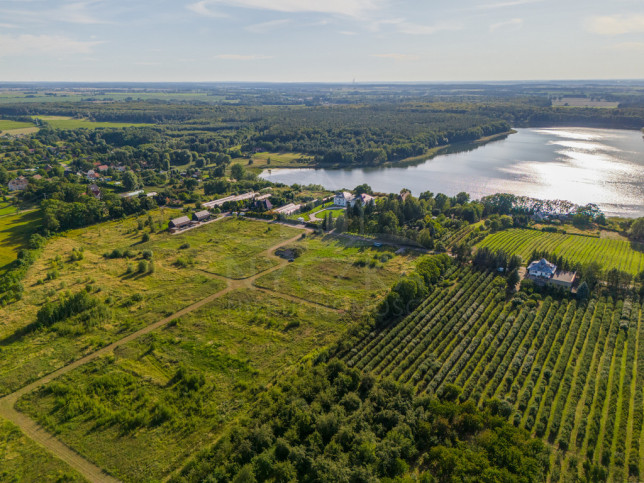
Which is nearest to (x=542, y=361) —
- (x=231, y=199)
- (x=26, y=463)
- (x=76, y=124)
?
(x=26, y=463)

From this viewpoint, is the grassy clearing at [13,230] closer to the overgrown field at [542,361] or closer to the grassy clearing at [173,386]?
the grassy clearing at [173,386]

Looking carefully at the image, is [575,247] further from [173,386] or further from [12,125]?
[12,125]

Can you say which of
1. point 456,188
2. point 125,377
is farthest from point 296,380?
point 456,188

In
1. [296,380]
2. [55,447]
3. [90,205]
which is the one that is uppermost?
[90,205]

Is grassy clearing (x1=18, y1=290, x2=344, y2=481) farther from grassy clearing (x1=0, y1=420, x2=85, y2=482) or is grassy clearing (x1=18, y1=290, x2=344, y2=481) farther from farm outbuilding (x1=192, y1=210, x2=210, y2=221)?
farm outbuilding (x1=192, y1=210, x2=210, y2=221)

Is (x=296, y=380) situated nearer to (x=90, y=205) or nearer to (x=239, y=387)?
(x=239, y=387)

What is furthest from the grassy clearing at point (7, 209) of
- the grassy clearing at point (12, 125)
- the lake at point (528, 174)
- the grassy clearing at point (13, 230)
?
the grassy clearing at point (12, 125)
